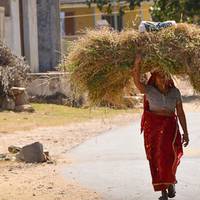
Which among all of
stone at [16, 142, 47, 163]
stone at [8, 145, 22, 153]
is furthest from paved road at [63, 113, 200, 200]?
stone at [8, 145, 22, 153]

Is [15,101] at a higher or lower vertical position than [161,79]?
lower

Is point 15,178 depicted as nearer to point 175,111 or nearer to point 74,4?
point 175,111

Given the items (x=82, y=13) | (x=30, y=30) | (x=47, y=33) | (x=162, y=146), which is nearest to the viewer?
(x=162, y=146)

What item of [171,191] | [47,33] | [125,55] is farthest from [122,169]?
[47,33]

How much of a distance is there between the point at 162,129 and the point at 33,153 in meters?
3.89

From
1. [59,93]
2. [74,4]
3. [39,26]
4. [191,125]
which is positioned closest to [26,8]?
[39,26]

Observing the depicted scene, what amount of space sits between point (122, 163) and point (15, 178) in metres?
1.83

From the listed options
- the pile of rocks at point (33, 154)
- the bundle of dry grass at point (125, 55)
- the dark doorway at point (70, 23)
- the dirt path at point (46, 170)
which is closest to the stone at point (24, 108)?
the dirt path at point (46, 170)

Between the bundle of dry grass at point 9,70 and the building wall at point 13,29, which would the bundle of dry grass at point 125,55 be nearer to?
the bundle of dry grass at point 9,70

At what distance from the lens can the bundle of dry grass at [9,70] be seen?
63.3 feet

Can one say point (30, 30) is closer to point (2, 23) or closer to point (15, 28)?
point (15, 28)

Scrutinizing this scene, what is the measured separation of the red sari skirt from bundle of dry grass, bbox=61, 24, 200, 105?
1.63ft

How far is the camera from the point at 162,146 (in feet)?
25.7

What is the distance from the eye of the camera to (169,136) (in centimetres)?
785
